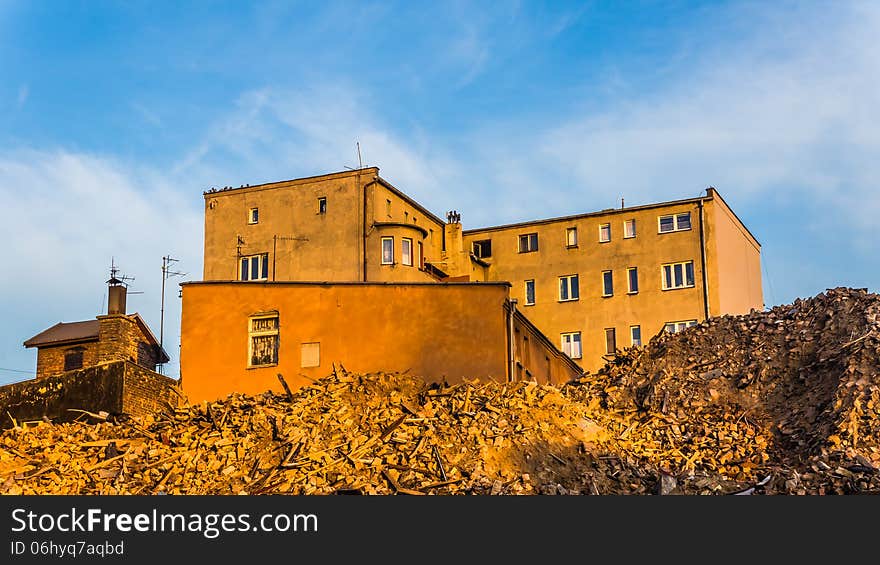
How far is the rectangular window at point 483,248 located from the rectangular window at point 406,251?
28.8 feet

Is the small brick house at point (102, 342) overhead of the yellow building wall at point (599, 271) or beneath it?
beneath

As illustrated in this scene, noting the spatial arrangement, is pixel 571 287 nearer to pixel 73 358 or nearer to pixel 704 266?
pixel 704 266

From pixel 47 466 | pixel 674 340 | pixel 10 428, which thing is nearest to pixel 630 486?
pixel 674 340

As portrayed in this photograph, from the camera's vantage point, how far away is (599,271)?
198ft

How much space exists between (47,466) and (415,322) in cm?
1140

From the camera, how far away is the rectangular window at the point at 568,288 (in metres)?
60.8

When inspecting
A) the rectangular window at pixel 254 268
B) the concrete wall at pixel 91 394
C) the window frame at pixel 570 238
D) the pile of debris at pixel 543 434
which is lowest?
the pile of debris at pixel 543 434

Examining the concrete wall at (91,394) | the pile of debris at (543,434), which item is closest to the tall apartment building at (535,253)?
the pile of debris at (543,434)

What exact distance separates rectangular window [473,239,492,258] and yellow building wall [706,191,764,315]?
→ 505 inches

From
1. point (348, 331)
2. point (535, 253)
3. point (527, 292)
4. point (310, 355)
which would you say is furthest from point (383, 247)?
point (310, 355)

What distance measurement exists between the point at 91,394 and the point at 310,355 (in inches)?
259

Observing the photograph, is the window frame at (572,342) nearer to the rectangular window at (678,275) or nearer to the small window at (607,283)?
the small window at (607,283)

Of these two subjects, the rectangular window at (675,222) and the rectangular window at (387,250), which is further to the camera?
the rectangular window at (675,222)

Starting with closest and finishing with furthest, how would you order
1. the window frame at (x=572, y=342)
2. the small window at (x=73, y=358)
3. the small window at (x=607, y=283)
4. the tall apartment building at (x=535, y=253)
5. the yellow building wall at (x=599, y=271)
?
the small window at (x=73, y=358) → the tall apartment building at (x=535, y=253) → the yellow building wall at (x=599, y=271) → the window frame at (x=572, y=342) → the small window at (x=607, y=283)
